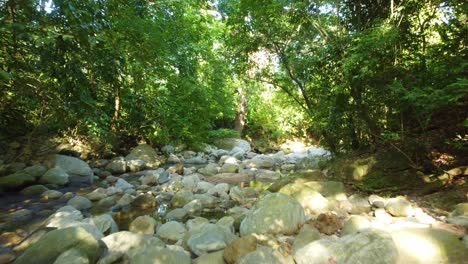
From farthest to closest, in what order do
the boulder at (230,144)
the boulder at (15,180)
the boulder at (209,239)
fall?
the boulder at (230,144) < the boulder at (15,180) < the boulder at (209,239)

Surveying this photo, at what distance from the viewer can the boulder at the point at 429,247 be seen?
2389 mm

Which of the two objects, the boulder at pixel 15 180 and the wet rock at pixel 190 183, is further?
the wet rock at pixel 190 183

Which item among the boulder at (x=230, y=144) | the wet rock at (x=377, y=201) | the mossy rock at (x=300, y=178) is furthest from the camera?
the boulder at (x=230, y=144)

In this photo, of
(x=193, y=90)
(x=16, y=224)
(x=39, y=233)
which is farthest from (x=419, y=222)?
(x=193, y=90)

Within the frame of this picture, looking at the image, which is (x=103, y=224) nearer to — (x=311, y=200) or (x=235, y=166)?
(x=311, y=200)

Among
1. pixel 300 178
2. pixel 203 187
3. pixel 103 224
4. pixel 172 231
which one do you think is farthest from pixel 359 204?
pixel 103 224

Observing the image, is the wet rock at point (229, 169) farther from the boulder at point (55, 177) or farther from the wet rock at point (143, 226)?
the wet rock at point (143, 226)

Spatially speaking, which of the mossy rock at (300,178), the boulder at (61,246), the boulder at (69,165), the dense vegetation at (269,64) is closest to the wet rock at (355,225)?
the dense vegetation at (269,64)

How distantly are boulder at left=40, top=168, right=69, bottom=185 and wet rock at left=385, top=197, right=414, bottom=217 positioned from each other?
6636 mm

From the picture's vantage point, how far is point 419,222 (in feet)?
10.8

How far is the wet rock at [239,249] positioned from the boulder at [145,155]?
24.1 feet

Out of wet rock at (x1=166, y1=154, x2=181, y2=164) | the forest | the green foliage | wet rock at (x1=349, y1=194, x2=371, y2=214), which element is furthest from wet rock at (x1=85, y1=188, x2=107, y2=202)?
the green foliage

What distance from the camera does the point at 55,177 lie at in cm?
680

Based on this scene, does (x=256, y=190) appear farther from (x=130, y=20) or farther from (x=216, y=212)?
(x=130, y=20)
